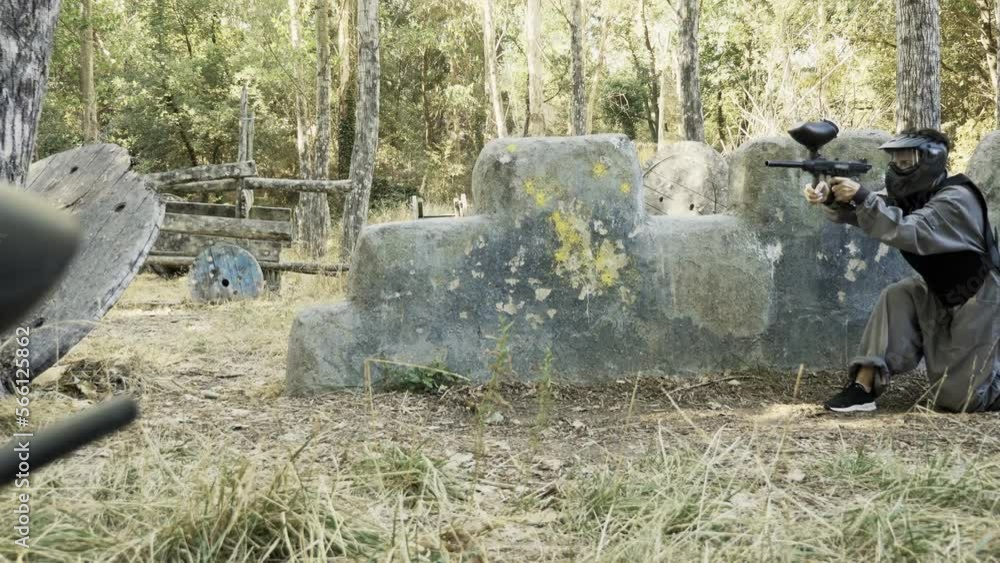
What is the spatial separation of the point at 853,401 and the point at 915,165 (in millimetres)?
1224

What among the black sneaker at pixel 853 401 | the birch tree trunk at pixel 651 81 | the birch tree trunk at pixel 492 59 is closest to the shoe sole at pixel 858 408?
the black sneaker at pixel 853 401

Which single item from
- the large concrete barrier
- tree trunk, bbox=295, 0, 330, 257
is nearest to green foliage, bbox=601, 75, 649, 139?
tree trunk, bbox=295, 0, 330, 257

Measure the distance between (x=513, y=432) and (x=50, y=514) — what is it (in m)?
2.00

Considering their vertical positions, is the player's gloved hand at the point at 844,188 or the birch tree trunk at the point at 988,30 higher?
the birch tree trunk at the point at 988,30

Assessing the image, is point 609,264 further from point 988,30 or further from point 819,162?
point 988,30

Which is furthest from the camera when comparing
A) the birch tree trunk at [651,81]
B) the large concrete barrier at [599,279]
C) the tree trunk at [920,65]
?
the birch tree trunk at [651,81]

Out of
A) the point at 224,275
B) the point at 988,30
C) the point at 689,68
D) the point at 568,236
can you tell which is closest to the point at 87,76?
the point at 224,275

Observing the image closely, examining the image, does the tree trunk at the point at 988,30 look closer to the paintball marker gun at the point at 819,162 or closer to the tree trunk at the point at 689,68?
the tree trunk at the point at 689,68

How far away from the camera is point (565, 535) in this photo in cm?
243

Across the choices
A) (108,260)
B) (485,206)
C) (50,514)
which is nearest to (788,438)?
(485,206)

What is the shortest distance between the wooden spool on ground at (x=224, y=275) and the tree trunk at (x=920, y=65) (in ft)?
21.9

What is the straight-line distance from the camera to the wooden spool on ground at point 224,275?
8.60m

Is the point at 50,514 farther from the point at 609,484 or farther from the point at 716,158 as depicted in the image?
the point at 716,158

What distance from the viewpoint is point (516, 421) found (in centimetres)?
401
